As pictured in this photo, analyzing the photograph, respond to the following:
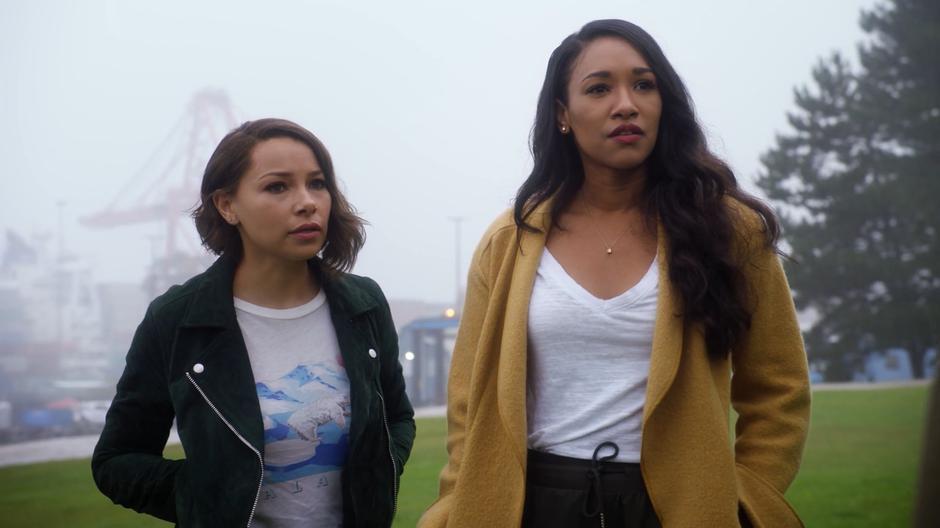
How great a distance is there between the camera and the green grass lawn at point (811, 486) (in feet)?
24.1

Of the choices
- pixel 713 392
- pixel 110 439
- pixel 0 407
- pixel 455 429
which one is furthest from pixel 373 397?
pixel 0 407

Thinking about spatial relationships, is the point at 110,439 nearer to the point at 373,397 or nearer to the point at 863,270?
the point at 373,397

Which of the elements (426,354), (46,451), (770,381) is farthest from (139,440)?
(426,354)

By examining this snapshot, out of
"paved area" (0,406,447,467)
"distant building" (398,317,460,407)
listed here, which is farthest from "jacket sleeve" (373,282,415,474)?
"distant building" (398,317,460,407)

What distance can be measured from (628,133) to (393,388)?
3.04 feet

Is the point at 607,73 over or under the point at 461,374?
over

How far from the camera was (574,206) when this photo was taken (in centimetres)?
247

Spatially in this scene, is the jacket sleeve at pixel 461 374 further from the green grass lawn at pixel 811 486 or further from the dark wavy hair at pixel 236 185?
the green grass lawn at pixel 811 486

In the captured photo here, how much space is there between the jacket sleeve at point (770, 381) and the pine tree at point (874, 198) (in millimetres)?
27224

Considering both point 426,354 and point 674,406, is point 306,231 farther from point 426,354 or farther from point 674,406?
point 426,354

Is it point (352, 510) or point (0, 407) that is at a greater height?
point (352, 510)

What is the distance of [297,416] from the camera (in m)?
2.38

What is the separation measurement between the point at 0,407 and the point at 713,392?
1779cm

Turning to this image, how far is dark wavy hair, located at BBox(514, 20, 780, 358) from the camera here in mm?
2195
